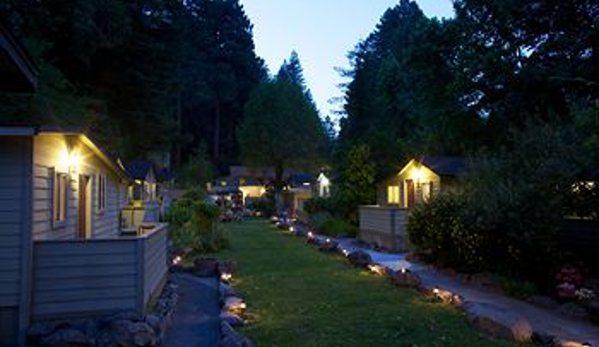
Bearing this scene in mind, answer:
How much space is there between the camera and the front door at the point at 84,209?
38.6ft

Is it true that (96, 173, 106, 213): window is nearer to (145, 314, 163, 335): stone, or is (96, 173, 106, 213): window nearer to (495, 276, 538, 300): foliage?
(145, 314, 163, 335): stone

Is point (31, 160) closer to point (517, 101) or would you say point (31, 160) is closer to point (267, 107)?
point (517, 101)

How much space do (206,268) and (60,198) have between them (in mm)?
6187

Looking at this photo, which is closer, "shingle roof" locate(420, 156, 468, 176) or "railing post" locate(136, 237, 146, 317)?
"railing post" locate(136, 237, 146, 317)

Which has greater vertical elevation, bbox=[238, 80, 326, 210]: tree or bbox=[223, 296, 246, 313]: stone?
bbox=[238, 80, 326, 210]: tree

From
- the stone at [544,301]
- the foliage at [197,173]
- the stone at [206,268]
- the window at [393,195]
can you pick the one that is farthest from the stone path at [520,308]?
the foliage at [197,173]

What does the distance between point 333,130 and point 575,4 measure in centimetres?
7375

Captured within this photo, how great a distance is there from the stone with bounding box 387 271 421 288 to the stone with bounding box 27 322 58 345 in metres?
7.45

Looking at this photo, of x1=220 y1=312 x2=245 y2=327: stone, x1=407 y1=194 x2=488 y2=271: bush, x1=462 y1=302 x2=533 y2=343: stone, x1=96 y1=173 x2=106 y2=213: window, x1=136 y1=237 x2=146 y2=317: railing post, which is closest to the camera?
x1=462 y1=302 x2=533 y2=343: stone

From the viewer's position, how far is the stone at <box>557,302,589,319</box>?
30.6 ft

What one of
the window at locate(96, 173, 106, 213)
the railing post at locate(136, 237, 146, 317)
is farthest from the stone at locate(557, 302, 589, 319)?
the window at locate(96, 173, 106, 213)

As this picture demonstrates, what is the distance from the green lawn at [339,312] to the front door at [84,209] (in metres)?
3.57

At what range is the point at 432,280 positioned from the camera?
13039 millimetres

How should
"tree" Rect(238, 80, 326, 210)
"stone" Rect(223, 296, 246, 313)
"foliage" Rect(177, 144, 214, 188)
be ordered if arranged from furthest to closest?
"foliage" Rect(177, 144, 214, 188), "tree" Rect(238, 80, 326, 210), "stone" Rect(223, 296, 246, 313)
